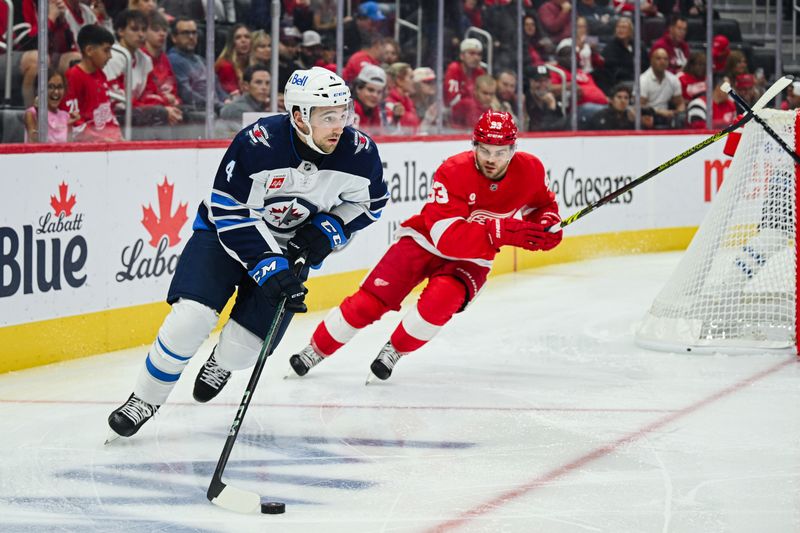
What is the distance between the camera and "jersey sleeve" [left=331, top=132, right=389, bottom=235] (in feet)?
12.0

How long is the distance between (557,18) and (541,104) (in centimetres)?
61

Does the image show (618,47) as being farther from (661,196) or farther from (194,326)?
(194,326)

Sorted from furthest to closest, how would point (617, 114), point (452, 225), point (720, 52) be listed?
1. point (720, 52)
2. point (617, 114)
3. point (452, 225)

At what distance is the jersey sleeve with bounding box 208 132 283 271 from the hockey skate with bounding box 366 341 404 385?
3.68ft

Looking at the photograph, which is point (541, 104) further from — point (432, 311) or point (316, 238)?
point (316, 238)

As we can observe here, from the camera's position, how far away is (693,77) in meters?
9.38

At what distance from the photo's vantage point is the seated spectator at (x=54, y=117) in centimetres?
479

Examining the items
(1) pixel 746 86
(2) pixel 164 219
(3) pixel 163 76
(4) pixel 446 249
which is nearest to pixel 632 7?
(1) pixel 746 86

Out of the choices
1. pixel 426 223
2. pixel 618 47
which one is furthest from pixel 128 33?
pixel 618 47

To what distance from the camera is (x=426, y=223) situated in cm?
445

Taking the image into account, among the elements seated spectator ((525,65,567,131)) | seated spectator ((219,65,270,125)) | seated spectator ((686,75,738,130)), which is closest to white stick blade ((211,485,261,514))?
seated spectator ((219,65,270,125))

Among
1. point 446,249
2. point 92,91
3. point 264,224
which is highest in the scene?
point 92,91

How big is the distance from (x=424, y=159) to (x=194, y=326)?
3.75 metres

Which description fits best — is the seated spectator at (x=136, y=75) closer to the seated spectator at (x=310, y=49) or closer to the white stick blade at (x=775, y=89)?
the seated spectator at (x=310, y=49)
